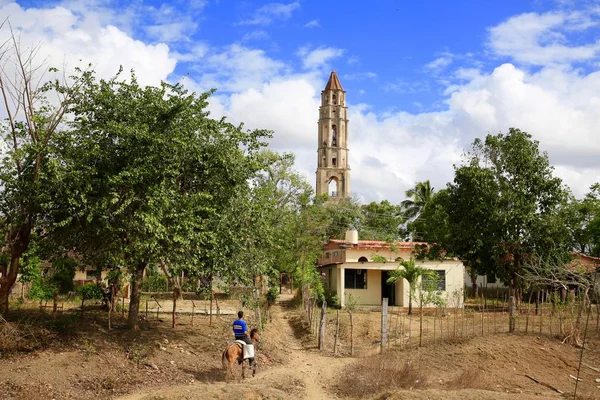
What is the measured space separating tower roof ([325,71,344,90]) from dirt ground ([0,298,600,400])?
180 feet

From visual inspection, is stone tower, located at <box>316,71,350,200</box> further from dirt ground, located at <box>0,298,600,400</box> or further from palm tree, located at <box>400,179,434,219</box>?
dirt ground, located at <box>0,298,600,400</box>

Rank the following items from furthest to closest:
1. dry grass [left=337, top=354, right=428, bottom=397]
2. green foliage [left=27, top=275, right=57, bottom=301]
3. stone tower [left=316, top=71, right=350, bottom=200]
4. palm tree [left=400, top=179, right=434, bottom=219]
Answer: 1. stone tower [left=316, top=71, right=350, bottom=200]
2. palm tree [left=400, top=179, right=434, bottom=219]
3. green foliage [left=27, top=275, right=57, bottom=301]
4. dry grass [left=337, top=354, right=428, bottom=397]

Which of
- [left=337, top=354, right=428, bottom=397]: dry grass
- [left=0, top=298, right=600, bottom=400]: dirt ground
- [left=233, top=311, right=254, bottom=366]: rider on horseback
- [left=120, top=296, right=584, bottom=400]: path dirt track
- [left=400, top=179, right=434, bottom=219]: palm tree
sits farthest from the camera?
[left=400, top=179, right=434, bottom=219]: palm tree

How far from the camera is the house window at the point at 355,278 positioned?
103 feet

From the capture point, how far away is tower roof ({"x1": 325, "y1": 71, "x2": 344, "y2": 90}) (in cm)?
7175

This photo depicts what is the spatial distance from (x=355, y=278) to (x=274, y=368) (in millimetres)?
16095

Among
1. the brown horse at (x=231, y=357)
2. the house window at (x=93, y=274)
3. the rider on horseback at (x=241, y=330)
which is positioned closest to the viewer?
the brown horse at (x=231, y=357)

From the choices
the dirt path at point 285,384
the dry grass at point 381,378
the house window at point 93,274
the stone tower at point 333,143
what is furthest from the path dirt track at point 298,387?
the stone tower at point 333,143

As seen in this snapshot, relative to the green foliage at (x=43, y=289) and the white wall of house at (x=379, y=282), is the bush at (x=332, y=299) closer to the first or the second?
the white wall of house at (x=379, y=282)

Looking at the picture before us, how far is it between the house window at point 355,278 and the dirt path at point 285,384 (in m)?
10.9

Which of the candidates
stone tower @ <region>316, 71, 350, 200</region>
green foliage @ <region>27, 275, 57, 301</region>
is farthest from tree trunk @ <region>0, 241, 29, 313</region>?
stone tower @ <region>316, 71, 350, 200</region>

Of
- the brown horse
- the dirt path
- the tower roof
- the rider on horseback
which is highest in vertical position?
the tower roof

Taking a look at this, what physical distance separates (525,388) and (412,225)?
37726mm

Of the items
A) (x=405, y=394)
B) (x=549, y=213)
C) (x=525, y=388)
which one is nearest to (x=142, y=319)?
(x=405, y=394)
